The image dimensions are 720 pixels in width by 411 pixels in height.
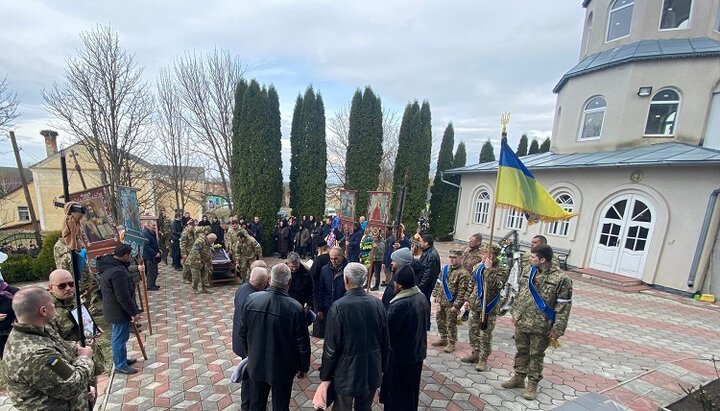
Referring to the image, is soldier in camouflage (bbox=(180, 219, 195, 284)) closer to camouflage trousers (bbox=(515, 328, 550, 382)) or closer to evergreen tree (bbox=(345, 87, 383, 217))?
camouflage trousers (bbox=(515, 328, 550, 382))

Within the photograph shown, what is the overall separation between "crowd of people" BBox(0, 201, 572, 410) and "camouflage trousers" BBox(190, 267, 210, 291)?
2753 mm

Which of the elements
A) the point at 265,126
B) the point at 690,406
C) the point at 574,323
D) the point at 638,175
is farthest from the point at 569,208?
the point at 265,126

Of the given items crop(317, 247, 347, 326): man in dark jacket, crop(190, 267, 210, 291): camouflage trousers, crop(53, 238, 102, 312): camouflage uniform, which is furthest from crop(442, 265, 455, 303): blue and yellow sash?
crop(190, 267, 210, 291): camouflage trousers

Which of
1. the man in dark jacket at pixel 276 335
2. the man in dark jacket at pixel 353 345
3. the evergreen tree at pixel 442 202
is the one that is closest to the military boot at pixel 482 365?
the man in dark jacket at pixel 353 345

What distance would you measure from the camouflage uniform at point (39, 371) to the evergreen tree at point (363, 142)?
1522 centimetres

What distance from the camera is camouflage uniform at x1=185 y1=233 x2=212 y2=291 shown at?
25.4ft

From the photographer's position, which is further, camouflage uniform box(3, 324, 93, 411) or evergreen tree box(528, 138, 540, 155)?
evergreen tree box(528, 138, 540, 155)

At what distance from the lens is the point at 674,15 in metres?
11.9

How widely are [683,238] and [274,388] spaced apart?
42.7 feet

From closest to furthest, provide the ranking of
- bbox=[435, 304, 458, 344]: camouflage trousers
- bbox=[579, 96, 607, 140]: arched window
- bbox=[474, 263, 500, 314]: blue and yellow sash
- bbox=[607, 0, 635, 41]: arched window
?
bbox=[474, 263, 500, 314]: blue and yellow sash < bbox=[435, 304, 458, 344]: camouflage trousers < bbox=[607, 0, 635, 41]: arched window < bbox=[579, 96, 607, 140]: arched window

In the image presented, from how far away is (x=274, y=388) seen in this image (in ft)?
9.80

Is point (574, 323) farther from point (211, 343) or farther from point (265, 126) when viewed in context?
point (265, 126)

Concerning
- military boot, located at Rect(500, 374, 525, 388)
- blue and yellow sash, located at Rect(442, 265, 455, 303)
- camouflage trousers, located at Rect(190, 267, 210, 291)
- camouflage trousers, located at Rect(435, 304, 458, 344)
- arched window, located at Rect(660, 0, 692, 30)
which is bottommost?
camouflage trousers, located at Rect(190, 267, 210, 291)

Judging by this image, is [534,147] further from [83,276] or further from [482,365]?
[83,276]
